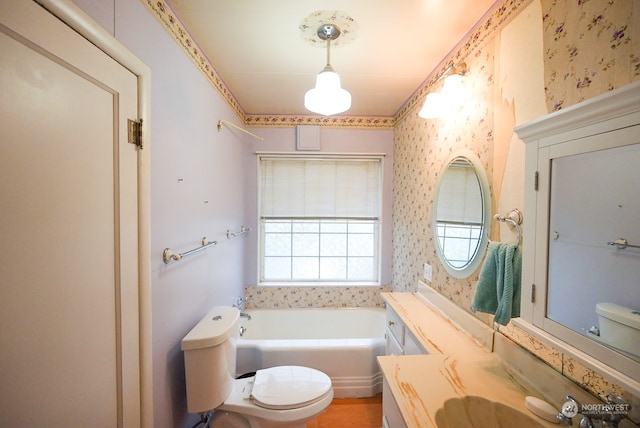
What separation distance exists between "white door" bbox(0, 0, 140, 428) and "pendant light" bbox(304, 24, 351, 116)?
2.66 feet

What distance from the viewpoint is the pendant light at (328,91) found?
1258 mm

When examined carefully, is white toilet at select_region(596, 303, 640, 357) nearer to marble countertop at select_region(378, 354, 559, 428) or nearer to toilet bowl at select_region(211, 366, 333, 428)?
marble countertop at select_region(378, 354, 559, 428)

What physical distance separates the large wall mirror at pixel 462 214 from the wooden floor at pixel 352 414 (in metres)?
1.25

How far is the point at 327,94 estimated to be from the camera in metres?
1.28

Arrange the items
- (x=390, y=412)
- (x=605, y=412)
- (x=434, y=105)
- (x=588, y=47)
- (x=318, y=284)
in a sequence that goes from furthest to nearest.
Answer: (x=318, y=284)
(x=434, y=105)
(x=390, y=412)
(x=588, y=47)
(x=605, y=412)

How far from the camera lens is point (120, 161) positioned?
841mm

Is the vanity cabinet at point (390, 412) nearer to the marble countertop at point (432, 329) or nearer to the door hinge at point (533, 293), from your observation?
the marble countertop at point (432, 329)

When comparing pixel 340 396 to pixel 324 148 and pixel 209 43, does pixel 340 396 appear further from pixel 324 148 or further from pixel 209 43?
pixel 209 43

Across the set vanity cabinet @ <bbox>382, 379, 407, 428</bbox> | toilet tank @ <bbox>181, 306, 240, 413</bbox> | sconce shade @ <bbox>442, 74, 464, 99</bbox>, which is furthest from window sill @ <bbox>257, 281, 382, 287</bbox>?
sconce shade @ <bbox>442, 74, 464, 99</bbox>

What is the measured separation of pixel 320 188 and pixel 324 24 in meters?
1.60

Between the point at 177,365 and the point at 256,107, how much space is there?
7.25 feet

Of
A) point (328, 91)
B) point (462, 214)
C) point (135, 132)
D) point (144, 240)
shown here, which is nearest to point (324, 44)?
point (328, 91)

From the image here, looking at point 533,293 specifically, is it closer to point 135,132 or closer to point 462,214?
point 462,214

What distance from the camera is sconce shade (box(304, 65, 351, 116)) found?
1.26 m
